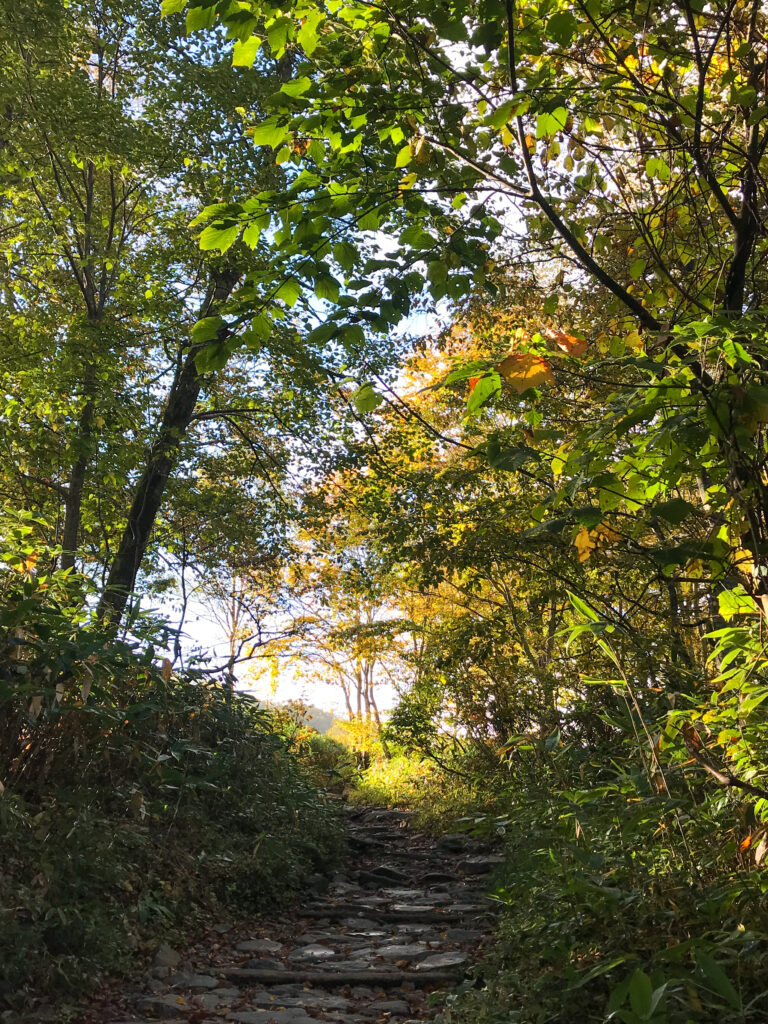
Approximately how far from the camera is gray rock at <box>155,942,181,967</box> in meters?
4.28

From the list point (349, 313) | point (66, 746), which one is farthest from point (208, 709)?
point (349, 313)

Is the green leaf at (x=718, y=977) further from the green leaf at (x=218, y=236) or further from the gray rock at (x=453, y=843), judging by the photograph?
the gray rock at (x=453, y=843)

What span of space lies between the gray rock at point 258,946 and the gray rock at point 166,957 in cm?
62

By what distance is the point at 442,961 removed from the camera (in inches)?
177

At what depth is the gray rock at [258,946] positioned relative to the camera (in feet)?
16.2

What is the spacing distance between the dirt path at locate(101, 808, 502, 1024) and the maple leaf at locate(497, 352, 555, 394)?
123 inches

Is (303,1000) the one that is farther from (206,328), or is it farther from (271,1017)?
(206,328)

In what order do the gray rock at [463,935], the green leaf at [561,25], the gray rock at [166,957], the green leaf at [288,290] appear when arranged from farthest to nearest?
the gray rock at [463,935] < the gray rock at [166,957] < the green leaf at [288,290] < the green leaf at [561,25]

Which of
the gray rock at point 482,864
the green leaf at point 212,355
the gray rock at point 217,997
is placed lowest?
the gray rock at point 482,864

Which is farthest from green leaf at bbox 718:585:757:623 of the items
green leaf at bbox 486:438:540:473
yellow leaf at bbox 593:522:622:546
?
green leaf at bbox 486:438:540:473

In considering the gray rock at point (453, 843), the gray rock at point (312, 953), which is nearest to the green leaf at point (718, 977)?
the gray rock at point (312, 953)

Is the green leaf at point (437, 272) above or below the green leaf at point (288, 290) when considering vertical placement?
above

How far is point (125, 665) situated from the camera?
17.9 ft

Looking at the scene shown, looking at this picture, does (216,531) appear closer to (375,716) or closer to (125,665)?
(125,665)
